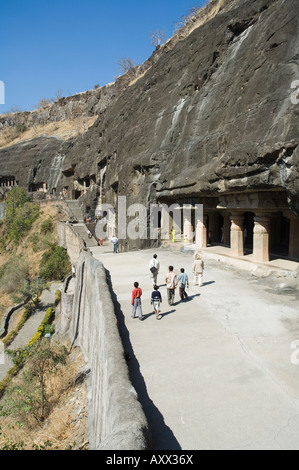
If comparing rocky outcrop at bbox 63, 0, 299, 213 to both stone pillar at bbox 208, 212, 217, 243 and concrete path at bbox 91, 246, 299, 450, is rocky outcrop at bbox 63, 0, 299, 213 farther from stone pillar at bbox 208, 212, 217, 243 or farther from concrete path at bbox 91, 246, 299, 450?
concrete path at bbox 91, 246, 299, 450

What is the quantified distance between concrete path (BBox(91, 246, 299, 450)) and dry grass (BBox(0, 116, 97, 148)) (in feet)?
158

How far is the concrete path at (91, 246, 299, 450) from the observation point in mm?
3639

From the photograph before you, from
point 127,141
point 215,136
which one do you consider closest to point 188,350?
point 215,136

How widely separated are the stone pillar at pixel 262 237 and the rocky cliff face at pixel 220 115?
125cm

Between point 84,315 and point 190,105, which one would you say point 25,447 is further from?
point 190,105

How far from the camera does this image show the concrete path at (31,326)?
45.5 ft

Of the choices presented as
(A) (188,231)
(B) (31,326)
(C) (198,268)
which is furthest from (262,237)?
(B) (31,326)

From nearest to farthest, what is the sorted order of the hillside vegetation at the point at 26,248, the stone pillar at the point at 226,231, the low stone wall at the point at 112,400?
Answer: the low stone wall at the point at 112,400
the stone pillar at the point at 226,231
the hillside vegetation at the point at 26,248

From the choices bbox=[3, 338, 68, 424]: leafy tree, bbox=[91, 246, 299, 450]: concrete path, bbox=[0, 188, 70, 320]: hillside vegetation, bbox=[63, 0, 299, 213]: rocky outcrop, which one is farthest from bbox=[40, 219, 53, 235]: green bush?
bbox=[91, 246, 299, 450]: concrete path

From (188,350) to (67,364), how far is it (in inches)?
188

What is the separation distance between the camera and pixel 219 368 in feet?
16.3

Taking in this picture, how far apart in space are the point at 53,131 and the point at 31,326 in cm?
4841

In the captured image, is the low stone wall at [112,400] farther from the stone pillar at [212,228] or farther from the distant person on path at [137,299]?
the stone pillar at [212,228]

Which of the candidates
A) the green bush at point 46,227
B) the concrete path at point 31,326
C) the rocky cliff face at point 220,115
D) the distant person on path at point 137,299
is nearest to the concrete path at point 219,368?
the distant person on path at point 137,299
